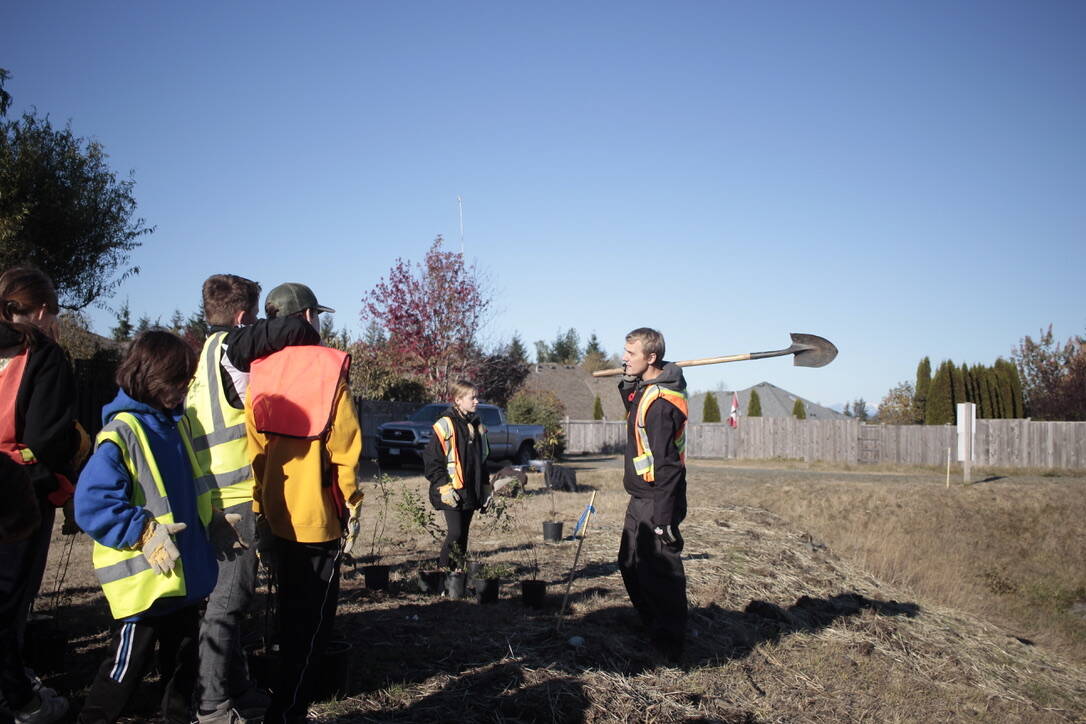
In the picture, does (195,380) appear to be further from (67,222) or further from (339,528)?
(67,222)

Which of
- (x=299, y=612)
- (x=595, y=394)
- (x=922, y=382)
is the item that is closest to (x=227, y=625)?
(x=299, y=612)

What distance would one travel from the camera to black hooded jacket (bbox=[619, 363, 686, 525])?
5.12 meters

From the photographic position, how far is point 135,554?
2920 mm

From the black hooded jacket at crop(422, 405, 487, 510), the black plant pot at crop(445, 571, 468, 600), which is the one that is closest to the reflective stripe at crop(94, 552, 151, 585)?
the black plant pot at crop(445, 571, 468, 600)

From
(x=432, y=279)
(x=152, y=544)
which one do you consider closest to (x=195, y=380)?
(x=152, y=544)

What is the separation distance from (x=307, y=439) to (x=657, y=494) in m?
2.58

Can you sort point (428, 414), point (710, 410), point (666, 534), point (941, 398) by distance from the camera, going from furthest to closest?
1. point (710, 410)
2. point (941, 398)
3. point (428, 414)
4. point (666, 534)

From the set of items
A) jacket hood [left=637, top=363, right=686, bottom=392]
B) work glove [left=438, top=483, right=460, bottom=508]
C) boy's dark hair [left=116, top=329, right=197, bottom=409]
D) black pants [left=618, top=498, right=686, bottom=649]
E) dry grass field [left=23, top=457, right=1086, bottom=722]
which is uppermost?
jacket hood [left=637, top=363, right=686, bottom=392]

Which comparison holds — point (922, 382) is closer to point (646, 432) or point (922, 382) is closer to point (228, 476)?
point (646, 432)

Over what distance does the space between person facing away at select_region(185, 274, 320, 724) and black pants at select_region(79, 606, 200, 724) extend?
Answer: 0.28 feet

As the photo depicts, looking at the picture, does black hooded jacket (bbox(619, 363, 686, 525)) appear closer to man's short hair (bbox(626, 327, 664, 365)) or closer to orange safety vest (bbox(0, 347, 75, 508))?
man's short hair (bbox(626, 327, 664, 365))

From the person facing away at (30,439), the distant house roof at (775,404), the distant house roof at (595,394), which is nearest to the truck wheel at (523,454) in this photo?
the person facing away at (30,439)

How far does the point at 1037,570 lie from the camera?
47.1ft

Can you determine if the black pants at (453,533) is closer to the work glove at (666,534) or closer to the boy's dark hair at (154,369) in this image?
the work glove at (666,534)
